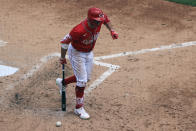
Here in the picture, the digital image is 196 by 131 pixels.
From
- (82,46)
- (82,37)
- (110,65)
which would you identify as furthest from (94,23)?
(110,65)

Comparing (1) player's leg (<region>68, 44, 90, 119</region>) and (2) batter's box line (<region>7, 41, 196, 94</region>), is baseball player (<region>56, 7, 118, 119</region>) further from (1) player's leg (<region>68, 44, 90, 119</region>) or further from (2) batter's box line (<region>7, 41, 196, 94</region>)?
(2) batter's box line (<region>7, 41, 196, 94</region>)

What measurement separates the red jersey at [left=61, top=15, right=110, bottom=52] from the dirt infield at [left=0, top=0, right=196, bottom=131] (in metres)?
1.30

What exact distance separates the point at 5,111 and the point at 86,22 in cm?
230

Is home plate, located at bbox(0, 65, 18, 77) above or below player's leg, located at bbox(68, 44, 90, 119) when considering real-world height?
below

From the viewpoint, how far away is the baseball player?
4.91 m

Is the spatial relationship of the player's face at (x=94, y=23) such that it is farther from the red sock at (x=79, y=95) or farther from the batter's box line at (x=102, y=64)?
the batter's box line at (x=102, y=64)

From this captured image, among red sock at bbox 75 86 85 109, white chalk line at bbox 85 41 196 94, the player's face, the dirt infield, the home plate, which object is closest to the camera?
the player's face

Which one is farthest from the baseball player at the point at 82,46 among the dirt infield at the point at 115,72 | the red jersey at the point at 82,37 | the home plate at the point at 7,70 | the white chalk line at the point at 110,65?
the home plate at the point at 7,70

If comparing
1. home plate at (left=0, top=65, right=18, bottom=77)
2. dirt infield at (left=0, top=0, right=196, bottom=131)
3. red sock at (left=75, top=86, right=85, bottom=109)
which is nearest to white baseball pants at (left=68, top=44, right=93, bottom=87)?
red sock at (left=75, top=86, right=85, bottom=109)

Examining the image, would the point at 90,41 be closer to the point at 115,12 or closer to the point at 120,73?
the point at 120,73

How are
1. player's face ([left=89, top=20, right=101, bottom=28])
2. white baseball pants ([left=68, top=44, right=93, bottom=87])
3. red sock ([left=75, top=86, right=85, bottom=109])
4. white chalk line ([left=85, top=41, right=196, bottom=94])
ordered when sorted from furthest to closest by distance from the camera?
white chalk line ([left=85, top=41, right=196, bottom=94])
red sock ([left=75, top=86, right=85, bottom=109])
white baseball pants ([left=68, top=44, right=93, bottom=87])
player's face ([left=89, top=20, right=101, bottom=28])

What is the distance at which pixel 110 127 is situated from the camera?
527 centimetres

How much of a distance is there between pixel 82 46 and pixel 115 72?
2.11 meters

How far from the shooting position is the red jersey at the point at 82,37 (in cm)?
494
